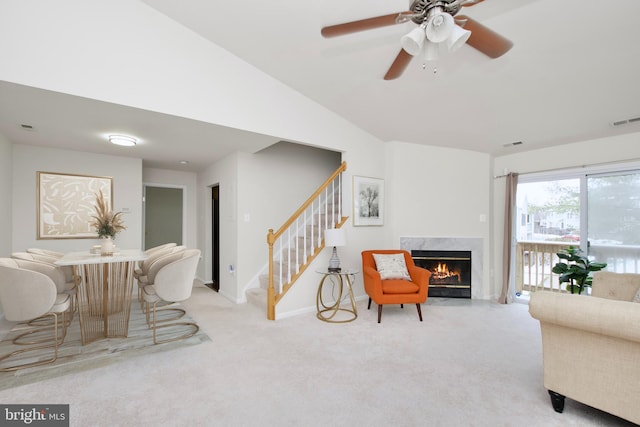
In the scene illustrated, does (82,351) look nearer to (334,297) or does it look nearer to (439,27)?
(334,297)

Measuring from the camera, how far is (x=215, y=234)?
5.83 m

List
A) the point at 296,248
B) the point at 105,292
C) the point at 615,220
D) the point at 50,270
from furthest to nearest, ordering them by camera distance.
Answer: the point at 296,248
the point at 615,220
the point at 105,292
the point at 50,270

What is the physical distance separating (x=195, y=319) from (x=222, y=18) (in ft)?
11.1

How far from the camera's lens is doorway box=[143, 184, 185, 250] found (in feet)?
22.7

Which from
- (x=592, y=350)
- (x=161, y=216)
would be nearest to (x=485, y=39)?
(x=592, y=350)

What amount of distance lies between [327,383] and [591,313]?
1753 millimetres

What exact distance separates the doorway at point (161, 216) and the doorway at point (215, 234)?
56.9 inches

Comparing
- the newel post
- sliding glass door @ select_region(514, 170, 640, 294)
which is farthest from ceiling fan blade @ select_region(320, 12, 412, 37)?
sliding glass door @ select_region(514, 170, 640, 294)

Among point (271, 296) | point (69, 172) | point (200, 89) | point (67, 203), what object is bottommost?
point (271, 296)

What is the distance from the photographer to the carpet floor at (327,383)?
1904 millimetres

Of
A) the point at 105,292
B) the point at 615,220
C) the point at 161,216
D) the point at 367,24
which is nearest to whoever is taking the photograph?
the point at 367,24

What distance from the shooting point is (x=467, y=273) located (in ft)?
16.1

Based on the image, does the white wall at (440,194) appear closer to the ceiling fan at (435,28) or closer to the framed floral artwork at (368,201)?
the framed floral artwork at (368,201)

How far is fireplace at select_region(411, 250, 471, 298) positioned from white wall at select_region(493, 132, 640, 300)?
1.82ft
